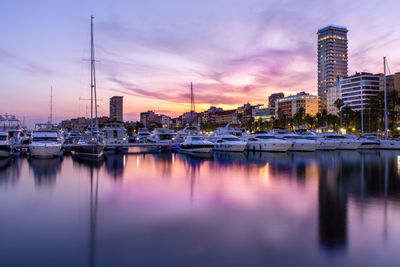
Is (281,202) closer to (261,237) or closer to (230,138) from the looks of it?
(261,237)

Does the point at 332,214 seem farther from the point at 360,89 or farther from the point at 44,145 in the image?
the point at 360,89

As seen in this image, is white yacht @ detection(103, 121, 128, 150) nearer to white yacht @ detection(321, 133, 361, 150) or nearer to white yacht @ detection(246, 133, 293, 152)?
white yacht @ detection(246, 133, 293, 152)

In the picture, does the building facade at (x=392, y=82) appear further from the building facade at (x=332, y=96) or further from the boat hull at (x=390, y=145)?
the boat hull at (x=390, y=145)

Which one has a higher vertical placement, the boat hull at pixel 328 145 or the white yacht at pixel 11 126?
the white yacht at pixel 11 126

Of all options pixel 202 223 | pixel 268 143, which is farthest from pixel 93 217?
pixel 268 143

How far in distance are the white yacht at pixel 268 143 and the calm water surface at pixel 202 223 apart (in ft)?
78.9

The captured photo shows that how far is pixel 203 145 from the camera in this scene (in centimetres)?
4150

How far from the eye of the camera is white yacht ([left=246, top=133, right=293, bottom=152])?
44.4 meters

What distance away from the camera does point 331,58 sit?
188500mm

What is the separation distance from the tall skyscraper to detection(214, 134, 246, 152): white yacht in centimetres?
15581

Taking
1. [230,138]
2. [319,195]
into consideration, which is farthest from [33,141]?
[319,195]

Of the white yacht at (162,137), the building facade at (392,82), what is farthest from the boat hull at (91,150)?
the building facade at (392,82)

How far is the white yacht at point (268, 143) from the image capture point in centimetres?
4441

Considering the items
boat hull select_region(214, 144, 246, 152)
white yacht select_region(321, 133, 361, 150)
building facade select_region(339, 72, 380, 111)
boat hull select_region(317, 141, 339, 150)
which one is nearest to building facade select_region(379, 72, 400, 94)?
building facade select_region(339, 72, 380, 111)
